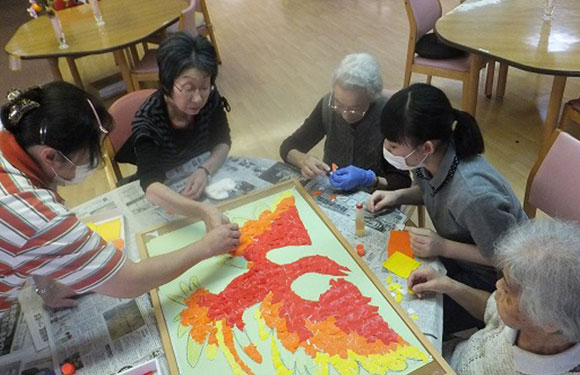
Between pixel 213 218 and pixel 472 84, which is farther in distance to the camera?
pixel 472 84

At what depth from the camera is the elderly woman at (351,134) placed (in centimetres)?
176

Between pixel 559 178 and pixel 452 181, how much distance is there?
0.40 m

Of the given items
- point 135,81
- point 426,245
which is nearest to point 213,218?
point 426,245

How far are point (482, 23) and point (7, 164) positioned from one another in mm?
2895

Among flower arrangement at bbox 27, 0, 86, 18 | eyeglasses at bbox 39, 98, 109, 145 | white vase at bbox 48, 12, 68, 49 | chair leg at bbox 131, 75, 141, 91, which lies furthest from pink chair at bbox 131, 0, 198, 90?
eyeglasses at bbox 39, 98, 109, 145

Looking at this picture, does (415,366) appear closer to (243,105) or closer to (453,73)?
(453,73)

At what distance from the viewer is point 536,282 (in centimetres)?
88

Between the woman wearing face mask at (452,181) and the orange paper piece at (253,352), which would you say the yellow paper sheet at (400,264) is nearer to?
the woman wearing face mask at (452,181)

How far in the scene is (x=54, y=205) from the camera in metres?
1.06

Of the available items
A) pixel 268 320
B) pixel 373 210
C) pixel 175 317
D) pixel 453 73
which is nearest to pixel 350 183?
pixel 373 210

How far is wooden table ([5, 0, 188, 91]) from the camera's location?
315 centimetres

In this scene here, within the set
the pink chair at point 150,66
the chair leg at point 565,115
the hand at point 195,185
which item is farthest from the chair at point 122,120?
the chair leg at point 565,115

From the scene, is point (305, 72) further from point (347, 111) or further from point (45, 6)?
point (347, 111)

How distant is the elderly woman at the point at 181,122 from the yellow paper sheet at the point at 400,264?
787mm
